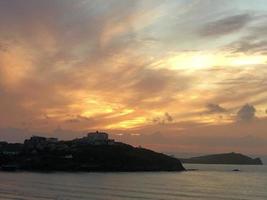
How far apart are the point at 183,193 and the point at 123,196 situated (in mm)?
25256

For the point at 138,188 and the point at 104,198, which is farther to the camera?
the point at 138,188

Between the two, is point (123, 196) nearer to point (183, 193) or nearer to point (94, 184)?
point (183, 193)

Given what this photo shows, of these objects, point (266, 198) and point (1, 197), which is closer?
point (1, 197)

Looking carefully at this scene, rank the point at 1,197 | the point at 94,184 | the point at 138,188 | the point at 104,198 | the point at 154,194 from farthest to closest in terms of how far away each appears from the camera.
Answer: the point at 94,184 < the point at 138,188 < the point at 154,194 < the point at 104,198 < the point at 1,197

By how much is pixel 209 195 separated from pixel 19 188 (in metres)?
60.9

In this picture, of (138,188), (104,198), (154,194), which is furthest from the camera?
(138,188)

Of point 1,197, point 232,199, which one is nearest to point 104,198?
point 1,197

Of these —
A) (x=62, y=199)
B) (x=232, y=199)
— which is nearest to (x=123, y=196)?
(x=62, y=199)

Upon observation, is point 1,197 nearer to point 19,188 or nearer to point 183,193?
point 19,188

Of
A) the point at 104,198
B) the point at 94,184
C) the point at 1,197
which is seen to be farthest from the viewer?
the point at 94,184

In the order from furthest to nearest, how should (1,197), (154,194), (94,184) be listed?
(94,184) < (154,194) < (1,197)

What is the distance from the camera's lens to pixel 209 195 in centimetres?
16088

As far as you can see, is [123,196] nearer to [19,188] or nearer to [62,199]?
[62,199]

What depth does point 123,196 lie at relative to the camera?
149375 mm
